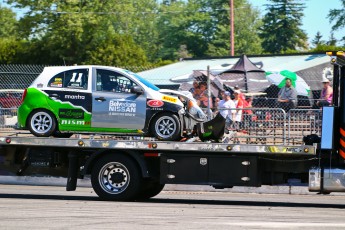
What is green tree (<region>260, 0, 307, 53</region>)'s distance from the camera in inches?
4624

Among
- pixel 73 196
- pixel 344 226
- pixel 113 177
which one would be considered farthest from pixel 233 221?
pixel 73 196

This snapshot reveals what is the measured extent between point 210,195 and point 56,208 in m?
5.73

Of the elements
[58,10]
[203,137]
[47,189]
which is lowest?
[47,189]

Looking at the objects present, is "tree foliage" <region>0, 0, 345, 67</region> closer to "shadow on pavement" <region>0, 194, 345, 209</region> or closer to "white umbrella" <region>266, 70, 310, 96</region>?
"white umbrella" <region>266, 70, 310, 96</region>

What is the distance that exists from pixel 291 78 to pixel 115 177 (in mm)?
13102

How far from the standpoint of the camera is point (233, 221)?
14039 mm

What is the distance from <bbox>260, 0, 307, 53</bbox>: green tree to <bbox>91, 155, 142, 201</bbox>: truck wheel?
99.6 meters

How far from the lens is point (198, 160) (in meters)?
17.8

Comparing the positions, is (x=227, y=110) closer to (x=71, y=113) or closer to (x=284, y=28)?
(x=71, y=113)

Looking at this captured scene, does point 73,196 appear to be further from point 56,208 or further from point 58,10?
point 58,10

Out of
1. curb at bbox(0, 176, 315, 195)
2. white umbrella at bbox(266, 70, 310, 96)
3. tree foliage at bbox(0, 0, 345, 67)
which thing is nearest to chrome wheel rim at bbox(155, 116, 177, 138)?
curb at bbox(0, 176, 315, 195)

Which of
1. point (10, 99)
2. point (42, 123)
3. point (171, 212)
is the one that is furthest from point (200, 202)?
point (10, 99)

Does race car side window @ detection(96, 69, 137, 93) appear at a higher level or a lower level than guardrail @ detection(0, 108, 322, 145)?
higher

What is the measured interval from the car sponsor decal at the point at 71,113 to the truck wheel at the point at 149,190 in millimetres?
1680
